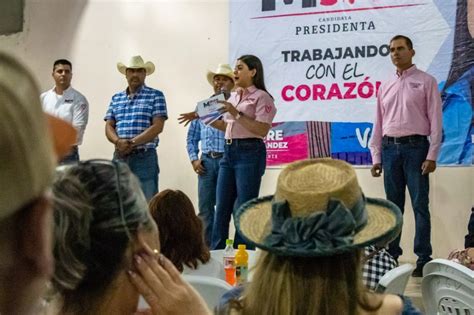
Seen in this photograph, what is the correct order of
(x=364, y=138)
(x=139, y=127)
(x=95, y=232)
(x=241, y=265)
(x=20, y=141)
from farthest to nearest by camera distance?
1. (x=364, y=138)
2. (x=139, y=127)
3. (x=241, y=265)
4. (x=95, y=232)
5. (x=20, y=141)

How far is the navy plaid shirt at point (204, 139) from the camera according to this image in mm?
4668

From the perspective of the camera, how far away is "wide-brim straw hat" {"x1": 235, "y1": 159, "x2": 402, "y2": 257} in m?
1.05

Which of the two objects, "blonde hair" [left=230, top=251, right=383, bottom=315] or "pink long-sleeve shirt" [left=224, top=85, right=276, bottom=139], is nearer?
"blonde hair" [left=230, top=251, right=383, bottom=315]

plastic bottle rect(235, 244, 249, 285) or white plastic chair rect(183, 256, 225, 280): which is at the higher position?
white plastic chair rect(183, 256, 225, 280)

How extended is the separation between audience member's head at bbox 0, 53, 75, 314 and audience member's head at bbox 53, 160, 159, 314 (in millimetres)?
514

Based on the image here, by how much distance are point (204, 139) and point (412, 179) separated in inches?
59.3

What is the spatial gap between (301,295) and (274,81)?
4.22m

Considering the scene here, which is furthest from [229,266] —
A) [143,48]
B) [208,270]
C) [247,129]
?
[143,48]

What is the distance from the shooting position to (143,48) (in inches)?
227

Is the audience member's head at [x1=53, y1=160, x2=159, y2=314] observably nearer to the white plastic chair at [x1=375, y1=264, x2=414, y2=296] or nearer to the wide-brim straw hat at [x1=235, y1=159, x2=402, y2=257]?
the wide-brim straw hat at [x1=235, y1=159, x2=402, y2=257]

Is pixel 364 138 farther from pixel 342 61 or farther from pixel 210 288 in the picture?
pixel 210 288

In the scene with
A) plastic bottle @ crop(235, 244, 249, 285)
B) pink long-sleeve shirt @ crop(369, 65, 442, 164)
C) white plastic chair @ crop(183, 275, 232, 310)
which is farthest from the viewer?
pink long-sleeve shirt @ crop(369, 65, 442, 164)

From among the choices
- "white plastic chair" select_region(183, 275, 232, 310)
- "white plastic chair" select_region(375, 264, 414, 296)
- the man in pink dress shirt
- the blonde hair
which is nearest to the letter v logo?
the man in pink dress shirt

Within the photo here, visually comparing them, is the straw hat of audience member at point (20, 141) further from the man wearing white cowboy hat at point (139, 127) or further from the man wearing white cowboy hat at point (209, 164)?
the man wearing white cowboy hat at point (209, 164)
